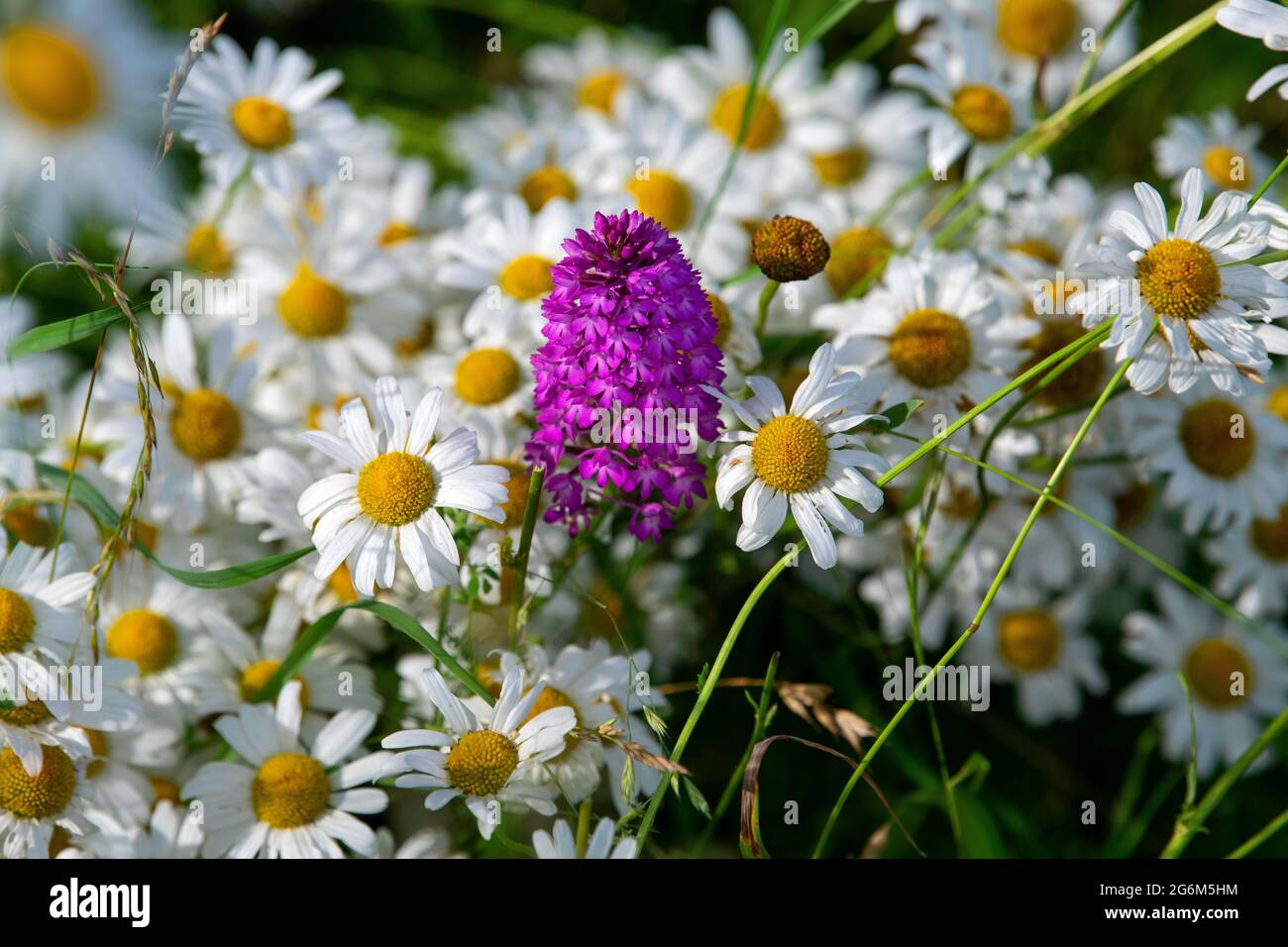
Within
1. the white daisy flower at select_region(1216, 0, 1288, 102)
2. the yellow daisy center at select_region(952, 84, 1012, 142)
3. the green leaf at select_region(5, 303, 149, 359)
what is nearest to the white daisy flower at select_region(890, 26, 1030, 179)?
the yellow daisy center at select_region(952, 84, 1012, 142)

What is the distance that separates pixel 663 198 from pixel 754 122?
37 cm

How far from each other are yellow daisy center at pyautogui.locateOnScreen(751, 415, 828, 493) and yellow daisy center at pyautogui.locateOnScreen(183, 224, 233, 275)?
1.20 metres

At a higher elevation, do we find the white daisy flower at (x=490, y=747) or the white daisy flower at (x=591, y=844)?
the white daisy flower at (x=490, y=747)

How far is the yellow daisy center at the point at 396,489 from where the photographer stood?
1.48 metres

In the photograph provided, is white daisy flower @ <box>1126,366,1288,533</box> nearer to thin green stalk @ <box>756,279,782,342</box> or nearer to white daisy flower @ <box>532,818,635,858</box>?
thin green stalk @ <box>756,279,782,342</box>

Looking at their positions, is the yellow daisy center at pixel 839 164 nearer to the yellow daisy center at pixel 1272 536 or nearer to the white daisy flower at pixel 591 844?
the yellow daisy center at pixel 1272 536

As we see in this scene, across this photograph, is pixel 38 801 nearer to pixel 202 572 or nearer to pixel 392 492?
pixel 202 572

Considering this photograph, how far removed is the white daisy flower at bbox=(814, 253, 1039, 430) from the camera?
1.74m

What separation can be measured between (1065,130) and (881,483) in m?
0.86

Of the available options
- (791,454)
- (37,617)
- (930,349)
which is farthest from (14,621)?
(930,349)

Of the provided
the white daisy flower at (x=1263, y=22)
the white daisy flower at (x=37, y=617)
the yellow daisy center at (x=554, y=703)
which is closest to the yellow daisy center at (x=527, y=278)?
the yellow daisy center at (x=554, y=703)
